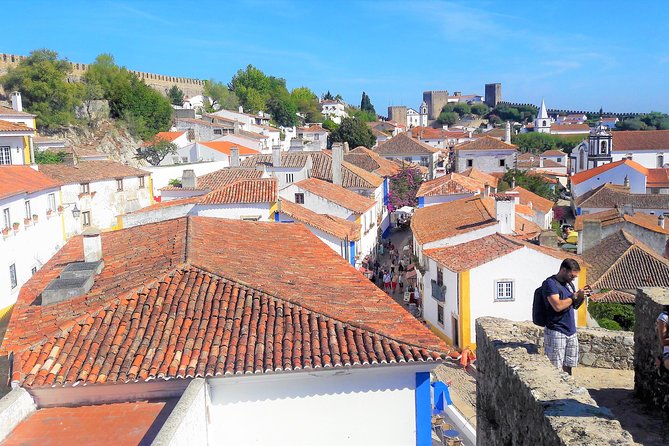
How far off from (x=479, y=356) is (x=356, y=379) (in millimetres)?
2060

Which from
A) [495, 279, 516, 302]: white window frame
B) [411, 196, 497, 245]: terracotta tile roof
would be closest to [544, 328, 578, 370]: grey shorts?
[495, 279, 516, 302]: white window frame

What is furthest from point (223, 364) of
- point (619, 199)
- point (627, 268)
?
point (619, 199)

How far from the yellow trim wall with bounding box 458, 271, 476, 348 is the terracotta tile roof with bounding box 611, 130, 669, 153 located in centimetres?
6669

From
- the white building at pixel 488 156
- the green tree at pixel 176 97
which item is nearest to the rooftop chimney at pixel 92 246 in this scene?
the white building at pixel 488 156

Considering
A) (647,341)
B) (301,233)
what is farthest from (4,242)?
(647,341)

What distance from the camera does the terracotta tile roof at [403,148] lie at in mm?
62625

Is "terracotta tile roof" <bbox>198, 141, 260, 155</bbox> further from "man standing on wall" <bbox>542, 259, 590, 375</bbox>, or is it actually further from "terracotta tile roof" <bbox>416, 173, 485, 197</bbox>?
"man standing on wall" <bbox>542, 259, 590, 375</bbox>

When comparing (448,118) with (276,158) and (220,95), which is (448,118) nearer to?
(220,95)

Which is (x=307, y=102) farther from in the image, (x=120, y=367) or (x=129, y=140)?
(x=120, y=367)

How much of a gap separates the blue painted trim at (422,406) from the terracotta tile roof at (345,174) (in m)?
28.7

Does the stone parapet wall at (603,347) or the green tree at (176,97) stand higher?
the green tree at (176,97)

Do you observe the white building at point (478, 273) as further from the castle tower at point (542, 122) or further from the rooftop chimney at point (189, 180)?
the castle tower at point (542, 122)

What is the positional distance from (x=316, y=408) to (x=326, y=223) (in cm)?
1671

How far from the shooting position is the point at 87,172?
32.5 meters
